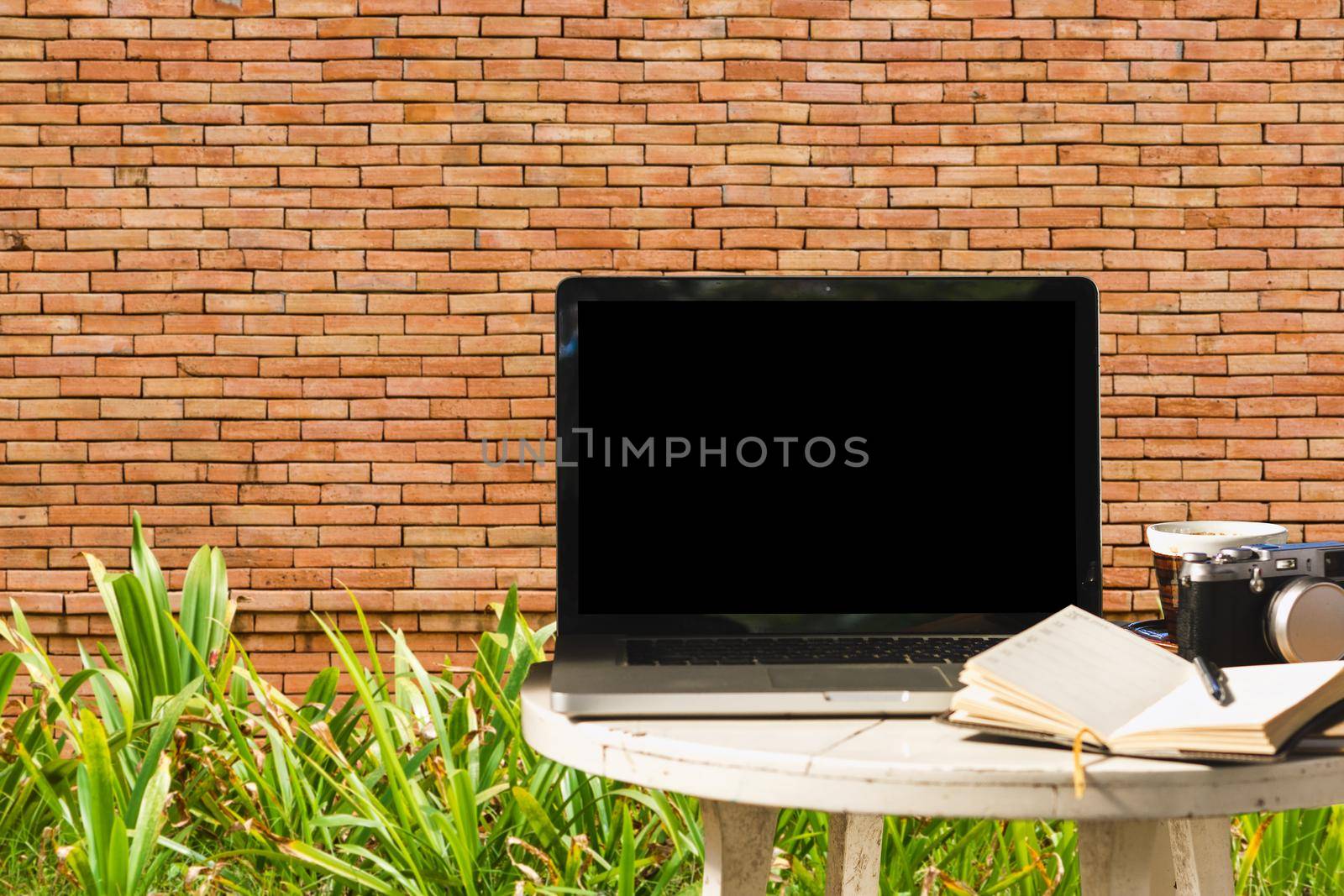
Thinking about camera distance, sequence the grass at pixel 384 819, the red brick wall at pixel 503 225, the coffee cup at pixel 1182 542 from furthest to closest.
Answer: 1. the red brick wall at pixel 503 225
2. the grass at pixel 384 819
3. the coffee cup at pixel 1182 542

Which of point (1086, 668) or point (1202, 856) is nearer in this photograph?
point (1086, 668)

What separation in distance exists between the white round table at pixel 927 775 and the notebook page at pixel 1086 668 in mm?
55

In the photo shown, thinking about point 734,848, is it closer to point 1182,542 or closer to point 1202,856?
point 1202,856

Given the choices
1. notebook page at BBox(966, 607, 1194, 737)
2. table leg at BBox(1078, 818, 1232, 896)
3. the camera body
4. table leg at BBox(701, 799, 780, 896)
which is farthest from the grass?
notebook page at BBox(966, 607, 1194, 737)

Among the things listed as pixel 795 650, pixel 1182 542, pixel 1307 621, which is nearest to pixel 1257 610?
pixel 1307 621

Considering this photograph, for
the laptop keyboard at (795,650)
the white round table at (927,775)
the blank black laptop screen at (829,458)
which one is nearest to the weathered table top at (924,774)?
the white round table at (927,775)

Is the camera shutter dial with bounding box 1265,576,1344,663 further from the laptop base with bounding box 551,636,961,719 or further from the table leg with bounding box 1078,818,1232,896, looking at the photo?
the laptop base with bounding box 551,636,961,719

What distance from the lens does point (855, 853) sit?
1593 millimetres

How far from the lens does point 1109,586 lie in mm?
3836

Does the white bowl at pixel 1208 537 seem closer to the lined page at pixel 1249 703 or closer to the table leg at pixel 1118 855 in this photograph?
the lined page at pixel 1249 703

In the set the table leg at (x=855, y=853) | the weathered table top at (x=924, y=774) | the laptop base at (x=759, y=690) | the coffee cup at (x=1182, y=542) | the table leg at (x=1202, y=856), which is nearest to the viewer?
the weathered table top at (x=924, y=774)

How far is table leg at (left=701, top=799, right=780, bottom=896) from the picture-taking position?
46.9 inches

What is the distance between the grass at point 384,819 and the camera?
199 centimetres

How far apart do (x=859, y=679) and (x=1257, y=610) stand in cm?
54
